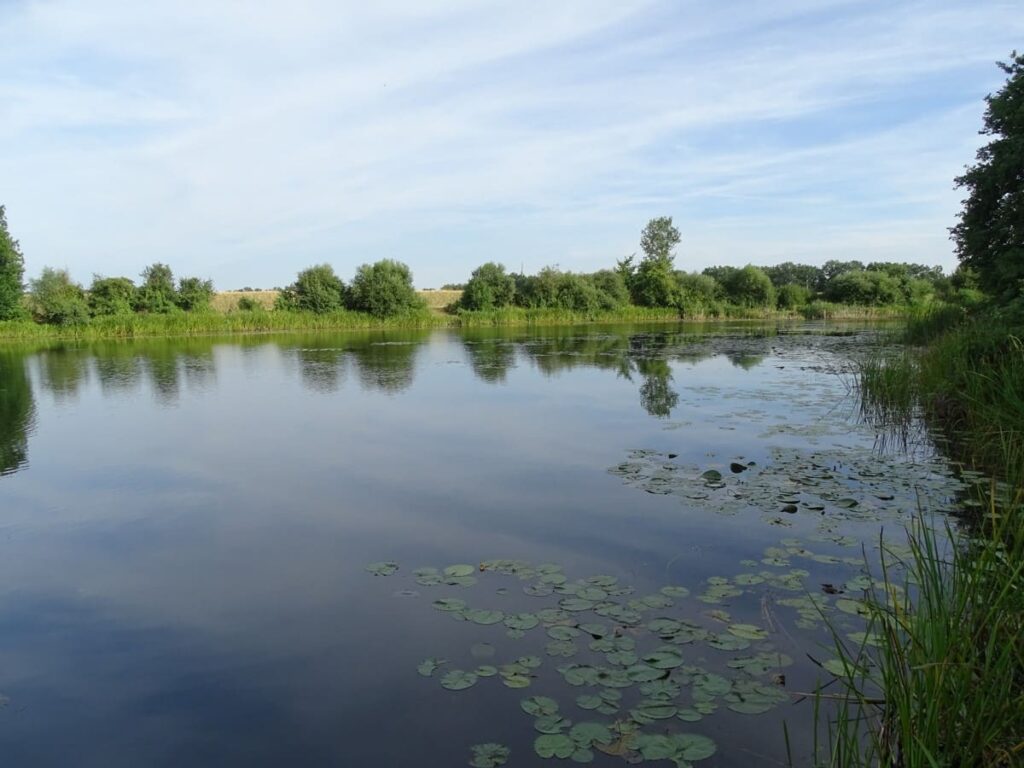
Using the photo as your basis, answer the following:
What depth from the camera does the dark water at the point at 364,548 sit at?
11.1 feet

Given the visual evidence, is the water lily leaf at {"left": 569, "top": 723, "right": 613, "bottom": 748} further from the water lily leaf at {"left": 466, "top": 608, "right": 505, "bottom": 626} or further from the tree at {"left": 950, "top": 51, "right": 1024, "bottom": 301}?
the tree at {"left": 950, "top": 51, "right": 1024, "bottom": 301}

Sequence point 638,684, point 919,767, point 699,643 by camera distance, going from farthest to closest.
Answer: point 699,643 < point 638,684 < point 919,767

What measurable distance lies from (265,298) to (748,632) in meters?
52.7


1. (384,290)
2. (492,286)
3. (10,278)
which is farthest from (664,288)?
(10,278)

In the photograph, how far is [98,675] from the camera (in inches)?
153

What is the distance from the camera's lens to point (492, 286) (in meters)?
54.6

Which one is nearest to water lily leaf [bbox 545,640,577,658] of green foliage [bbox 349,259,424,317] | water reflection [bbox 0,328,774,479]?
water reflection [bbox 0,328,774,479]

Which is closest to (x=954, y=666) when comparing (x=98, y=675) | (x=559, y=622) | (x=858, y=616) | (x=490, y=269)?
(x=858, y=616)

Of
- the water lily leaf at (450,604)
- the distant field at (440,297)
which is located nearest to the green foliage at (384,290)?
the distant field at (440,297)

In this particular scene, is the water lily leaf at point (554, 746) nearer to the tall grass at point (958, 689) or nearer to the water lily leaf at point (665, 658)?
the water lily leaf at point (665, 658)

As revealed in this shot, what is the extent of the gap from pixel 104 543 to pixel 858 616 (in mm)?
6118

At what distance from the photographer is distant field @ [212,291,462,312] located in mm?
48947

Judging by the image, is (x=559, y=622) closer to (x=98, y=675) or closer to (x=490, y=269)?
(x=98, y=675)

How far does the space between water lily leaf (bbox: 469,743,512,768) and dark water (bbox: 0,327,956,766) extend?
0.05m
